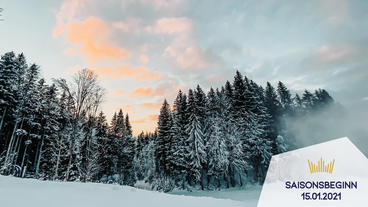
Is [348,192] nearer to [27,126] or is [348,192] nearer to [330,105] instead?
[27,126]

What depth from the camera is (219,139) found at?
82.0 feet

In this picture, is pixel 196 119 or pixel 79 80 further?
pixel 196 119

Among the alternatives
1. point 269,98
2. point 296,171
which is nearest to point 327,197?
point 296,171

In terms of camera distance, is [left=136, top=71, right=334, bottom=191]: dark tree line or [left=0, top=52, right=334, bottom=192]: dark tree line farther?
[left=136, top=71, right=334, bottom=191]: dark tree line

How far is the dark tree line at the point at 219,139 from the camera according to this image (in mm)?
24875

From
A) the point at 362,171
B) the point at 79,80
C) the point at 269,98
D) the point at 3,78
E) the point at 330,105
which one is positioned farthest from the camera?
the point at 330,105

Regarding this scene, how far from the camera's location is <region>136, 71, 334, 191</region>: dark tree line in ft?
81.6

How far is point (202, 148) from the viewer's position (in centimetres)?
2530

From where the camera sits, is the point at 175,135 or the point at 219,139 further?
the point at 175,135

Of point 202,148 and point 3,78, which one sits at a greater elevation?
point 3,78

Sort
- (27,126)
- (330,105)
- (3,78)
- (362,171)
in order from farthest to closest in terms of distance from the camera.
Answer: (330,105), (362,171), (27,126), (3,78)

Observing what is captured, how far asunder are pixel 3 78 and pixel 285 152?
132ft

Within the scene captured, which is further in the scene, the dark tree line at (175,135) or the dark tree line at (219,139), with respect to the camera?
the dark tree line at (219,139)

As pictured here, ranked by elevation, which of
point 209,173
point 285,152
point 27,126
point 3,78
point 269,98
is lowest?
point 209,173
